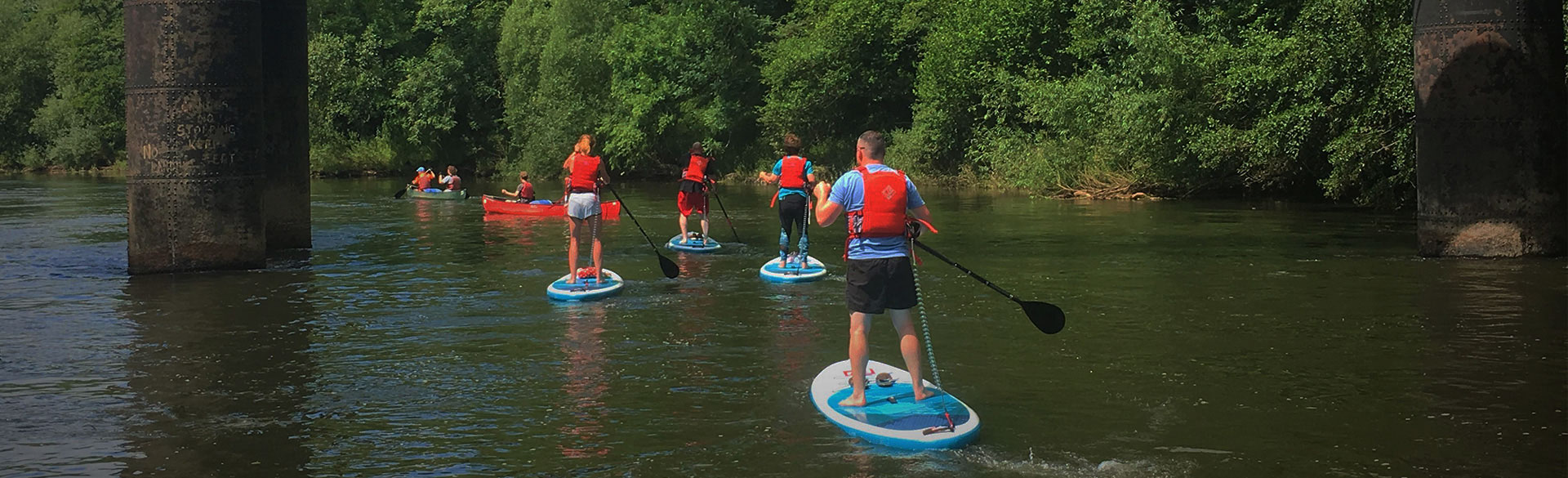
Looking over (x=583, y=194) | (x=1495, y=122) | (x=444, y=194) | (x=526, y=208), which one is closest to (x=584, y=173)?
(x=583, y=194)

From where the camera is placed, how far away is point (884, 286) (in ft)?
28.8

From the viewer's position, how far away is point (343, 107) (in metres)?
71.2

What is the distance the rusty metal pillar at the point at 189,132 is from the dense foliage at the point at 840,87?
17.7m

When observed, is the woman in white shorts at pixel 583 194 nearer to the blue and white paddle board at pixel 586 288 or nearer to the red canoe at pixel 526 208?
the blue and white paddle board at pixel 586 288

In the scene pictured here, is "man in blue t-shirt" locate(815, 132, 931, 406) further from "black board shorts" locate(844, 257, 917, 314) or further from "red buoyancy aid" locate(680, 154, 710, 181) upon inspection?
"red buoyancy aid" locate(680, 154, 710, 181)

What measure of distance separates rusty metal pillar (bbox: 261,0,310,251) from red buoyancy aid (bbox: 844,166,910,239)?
1528 cm

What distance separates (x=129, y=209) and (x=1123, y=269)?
11906 millimetres

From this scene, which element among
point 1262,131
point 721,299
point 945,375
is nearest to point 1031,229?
point 1262,131

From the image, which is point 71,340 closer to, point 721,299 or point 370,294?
point 370,294

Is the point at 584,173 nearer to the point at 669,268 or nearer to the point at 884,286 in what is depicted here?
the point at 669,268

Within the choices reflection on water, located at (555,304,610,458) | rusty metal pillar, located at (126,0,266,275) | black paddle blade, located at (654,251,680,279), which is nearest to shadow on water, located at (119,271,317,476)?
rusty metal pillar, located at (126,0,266,275)

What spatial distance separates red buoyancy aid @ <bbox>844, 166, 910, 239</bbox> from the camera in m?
8.81

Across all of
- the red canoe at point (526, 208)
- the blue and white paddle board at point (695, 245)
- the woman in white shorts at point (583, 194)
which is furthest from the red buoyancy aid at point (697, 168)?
the red canoe at point (526, 208)

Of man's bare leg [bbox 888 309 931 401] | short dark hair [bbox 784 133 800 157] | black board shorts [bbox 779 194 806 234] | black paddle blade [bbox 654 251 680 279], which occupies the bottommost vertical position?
black paddle blade [bbox 654 251 680 279]
